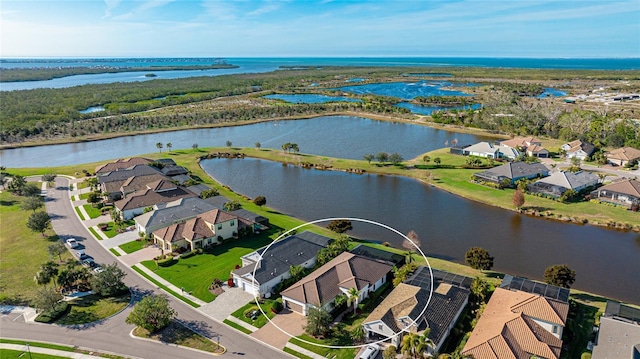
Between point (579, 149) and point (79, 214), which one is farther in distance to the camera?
point (579, 149)

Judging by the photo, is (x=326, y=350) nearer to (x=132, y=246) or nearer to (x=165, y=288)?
(x=165, y=288)

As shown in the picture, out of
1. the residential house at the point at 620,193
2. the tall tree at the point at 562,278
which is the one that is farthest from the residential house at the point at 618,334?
the residential house at the point at 620,193

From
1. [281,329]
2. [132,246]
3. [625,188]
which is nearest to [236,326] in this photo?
[281,329]

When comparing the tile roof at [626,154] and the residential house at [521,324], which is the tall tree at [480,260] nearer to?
the residential house at [521,324]

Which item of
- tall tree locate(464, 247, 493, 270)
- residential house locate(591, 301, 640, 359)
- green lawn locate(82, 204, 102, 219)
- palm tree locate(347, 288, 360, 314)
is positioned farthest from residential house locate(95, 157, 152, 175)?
residential house locate(591, 301, 640, 359)

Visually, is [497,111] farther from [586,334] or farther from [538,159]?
[586,334]

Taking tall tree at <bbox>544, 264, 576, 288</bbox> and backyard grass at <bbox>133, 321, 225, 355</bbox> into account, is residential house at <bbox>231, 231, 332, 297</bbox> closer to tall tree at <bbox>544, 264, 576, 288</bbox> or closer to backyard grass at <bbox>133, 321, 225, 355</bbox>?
backyard grass at <bbox>133, 321, 225, 355</bbox>
